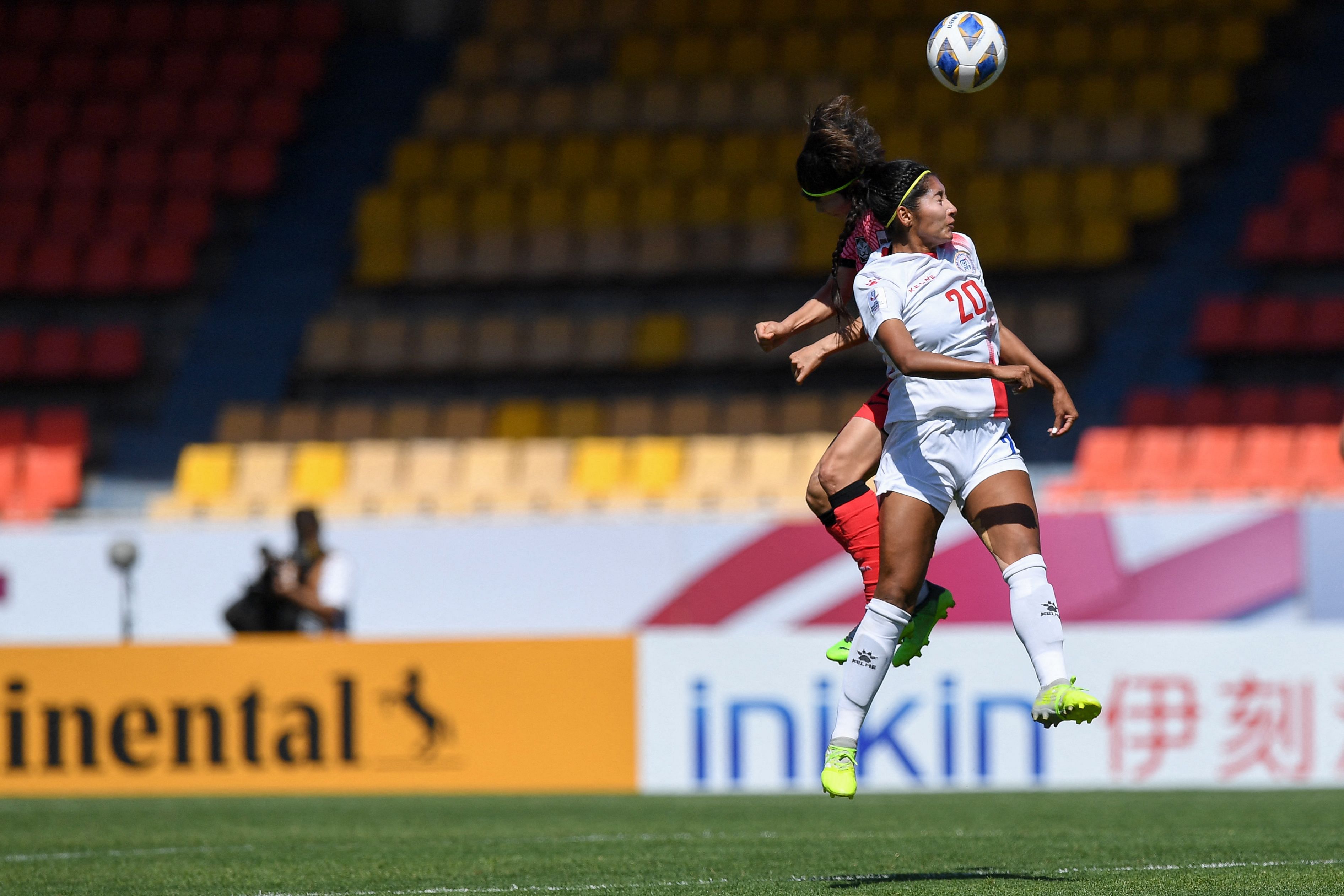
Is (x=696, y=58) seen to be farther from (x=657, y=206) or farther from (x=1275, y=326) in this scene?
(x=1275, y=326)

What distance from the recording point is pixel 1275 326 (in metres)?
16.2

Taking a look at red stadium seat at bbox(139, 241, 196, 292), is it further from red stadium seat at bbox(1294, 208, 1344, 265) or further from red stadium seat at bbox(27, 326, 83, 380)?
red stadium seat at bbox(1294, 208, 1344, 265)

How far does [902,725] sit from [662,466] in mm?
A: 5969

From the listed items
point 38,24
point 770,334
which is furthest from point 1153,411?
point 38,24

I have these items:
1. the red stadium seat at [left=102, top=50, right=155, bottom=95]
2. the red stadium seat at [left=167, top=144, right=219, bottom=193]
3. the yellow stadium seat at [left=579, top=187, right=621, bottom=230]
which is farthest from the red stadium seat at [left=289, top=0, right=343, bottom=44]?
the yellow stadium seat at [left=579, top=187, right=621, bottom=230]

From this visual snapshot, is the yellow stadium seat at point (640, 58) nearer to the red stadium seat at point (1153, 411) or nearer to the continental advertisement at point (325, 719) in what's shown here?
the red stadium seat at point (1153, 411)

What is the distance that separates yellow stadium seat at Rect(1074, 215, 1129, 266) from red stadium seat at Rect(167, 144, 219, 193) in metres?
8.89

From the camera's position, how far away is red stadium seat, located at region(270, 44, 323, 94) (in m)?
21.1

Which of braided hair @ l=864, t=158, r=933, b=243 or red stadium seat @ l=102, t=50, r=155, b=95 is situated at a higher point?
red stadium seat @ l=102, t=50, r=155, b=95

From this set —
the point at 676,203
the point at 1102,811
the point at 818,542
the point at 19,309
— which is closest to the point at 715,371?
the point at 676,203

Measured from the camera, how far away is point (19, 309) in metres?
19.7

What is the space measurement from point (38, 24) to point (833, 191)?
1833 cm

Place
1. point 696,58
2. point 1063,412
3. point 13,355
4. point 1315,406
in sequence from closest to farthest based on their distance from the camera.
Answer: point 1063,412, point 1315,406, point 13,355, point 696,58

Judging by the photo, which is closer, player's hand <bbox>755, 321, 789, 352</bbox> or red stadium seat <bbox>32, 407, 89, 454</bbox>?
player's hand <bbox>755, 321, 789, 352</bbox>
